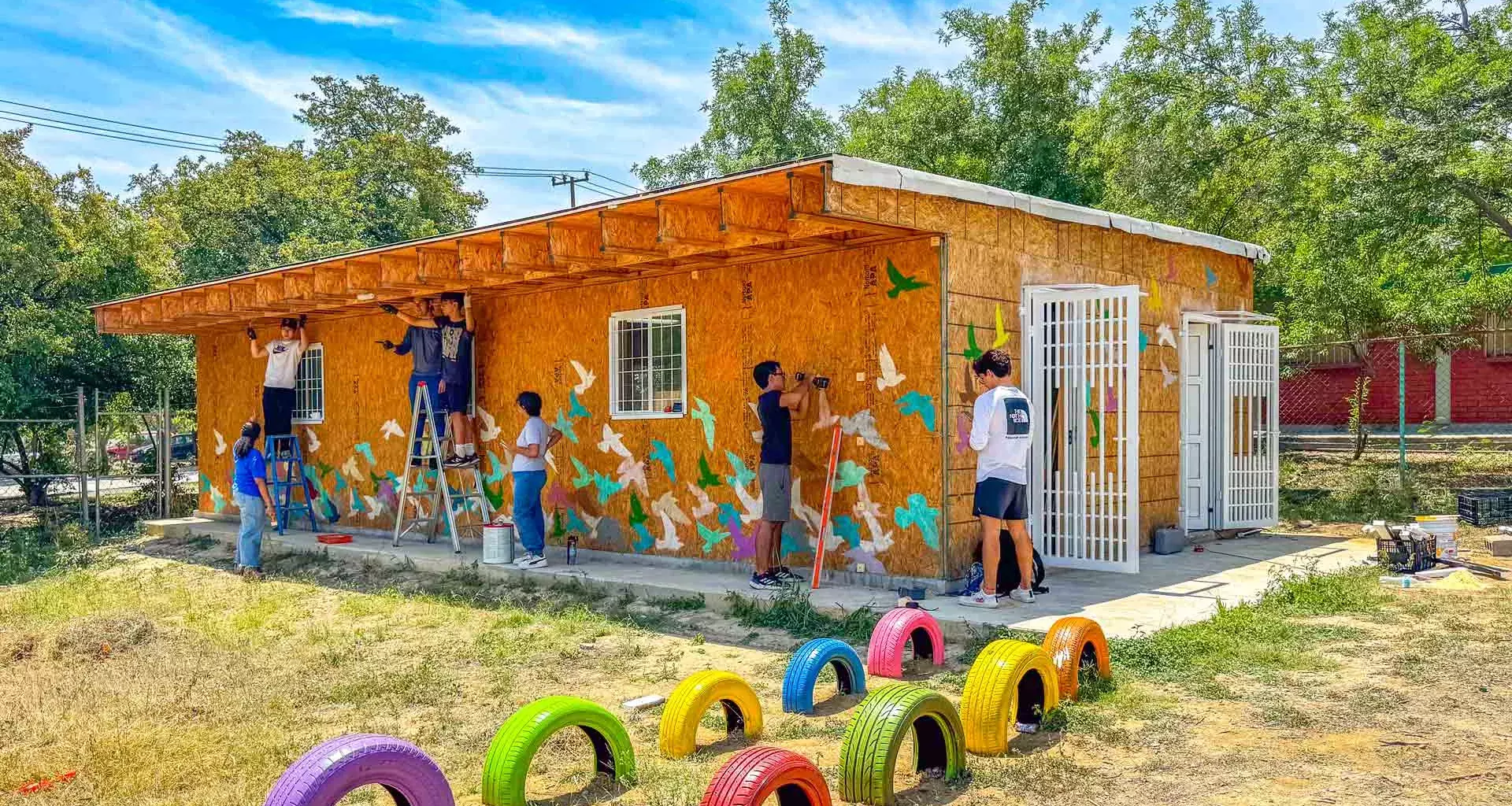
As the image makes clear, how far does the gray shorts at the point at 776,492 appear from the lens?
8.98 m

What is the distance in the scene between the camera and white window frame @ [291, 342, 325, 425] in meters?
14.6

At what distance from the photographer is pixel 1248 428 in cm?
1181

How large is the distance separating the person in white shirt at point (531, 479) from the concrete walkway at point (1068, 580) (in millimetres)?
290

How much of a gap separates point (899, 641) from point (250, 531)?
8285mm

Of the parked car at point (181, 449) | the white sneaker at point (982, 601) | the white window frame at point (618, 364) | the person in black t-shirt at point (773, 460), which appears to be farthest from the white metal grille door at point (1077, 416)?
the parked car at point (181, 449)

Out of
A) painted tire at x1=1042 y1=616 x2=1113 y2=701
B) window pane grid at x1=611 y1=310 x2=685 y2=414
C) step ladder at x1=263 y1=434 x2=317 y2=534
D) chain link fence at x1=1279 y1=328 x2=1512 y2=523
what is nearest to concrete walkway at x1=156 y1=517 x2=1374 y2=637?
painted tire at x1=1042 y1=616 x2=1113 y2=701

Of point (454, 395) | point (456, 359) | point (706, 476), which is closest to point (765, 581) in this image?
point (706, 476)

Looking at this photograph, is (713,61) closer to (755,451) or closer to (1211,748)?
(755,451)

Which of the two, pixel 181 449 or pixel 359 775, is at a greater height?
pixel 181 449

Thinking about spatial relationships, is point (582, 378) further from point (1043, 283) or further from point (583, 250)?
point (1043, 283)

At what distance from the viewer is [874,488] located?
29.6 ft

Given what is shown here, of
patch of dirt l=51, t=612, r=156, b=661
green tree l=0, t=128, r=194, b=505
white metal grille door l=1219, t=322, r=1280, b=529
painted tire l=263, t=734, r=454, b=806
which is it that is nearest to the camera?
painted tire l=263, t=734, r=454, b=806

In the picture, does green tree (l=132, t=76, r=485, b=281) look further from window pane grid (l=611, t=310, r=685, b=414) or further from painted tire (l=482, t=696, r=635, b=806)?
painted tire (l=482, t=696, r=635, b=806)

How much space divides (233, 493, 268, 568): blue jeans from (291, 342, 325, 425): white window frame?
9.48 ft
